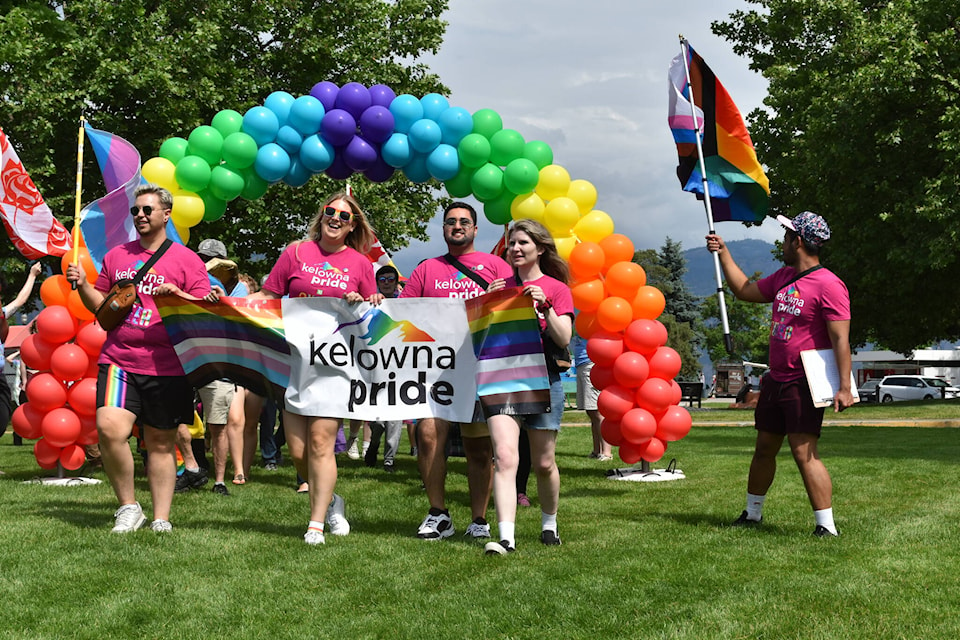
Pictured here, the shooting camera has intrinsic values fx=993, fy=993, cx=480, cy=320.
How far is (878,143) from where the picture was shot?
2605cm

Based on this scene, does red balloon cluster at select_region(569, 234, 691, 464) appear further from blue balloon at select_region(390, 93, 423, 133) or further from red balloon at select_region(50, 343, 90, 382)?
red balloon at select_region(50, 343, 90, 382)

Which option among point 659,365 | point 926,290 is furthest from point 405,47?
point 659,365

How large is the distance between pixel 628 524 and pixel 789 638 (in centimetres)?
309

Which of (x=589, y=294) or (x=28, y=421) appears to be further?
(x=589, y=294)

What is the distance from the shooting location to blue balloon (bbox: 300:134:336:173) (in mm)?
11047

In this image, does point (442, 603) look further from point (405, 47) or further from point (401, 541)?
point (405, 47)

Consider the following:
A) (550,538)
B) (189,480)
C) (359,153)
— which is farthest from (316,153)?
(550,538)

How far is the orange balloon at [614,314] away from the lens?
32.5ft

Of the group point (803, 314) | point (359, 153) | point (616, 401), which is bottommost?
point (616, 401)

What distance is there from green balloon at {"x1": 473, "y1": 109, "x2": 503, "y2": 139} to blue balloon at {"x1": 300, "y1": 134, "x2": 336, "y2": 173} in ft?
5.46

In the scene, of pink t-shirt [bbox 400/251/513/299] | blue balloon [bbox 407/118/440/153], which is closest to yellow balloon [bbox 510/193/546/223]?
blue balloon [bbox 407/118/440/153]

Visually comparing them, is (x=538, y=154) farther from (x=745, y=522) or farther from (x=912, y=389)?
(x=912, y=389)

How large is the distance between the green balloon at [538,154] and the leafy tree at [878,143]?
1592 cm

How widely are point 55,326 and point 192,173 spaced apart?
2.19 metres
